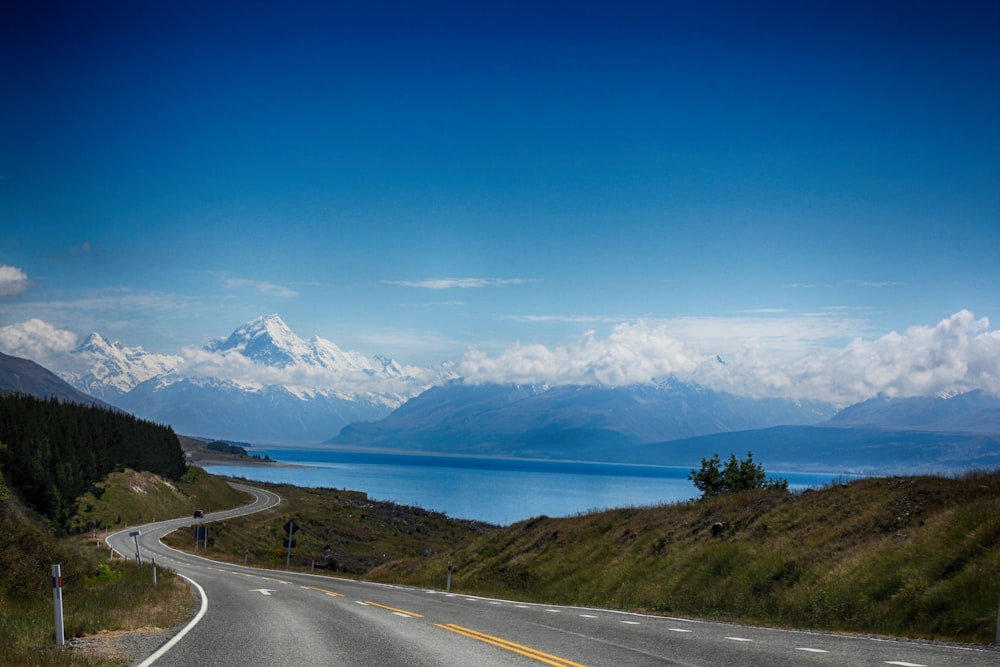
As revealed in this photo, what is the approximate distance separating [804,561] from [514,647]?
13.9m

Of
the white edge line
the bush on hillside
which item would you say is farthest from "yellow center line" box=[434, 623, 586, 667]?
the bush on hillside

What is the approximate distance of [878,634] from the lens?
17109 millimetres

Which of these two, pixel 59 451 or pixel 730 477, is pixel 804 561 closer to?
pixel 730 477

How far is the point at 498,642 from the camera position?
14352 mm

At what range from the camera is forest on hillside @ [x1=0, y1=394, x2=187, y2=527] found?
8656 cm

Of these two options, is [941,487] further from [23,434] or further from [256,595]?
[23,434]

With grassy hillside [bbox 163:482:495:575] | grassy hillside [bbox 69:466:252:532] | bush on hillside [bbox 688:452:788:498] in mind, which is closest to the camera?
bush on hillside [bbox 688:452:788:498]

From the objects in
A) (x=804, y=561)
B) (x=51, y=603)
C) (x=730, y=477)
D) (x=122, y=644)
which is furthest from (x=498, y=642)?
(x=730, y=477)

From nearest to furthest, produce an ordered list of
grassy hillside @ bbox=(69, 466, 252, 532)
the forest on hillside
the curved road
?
the curved road → the forest on hillside → grassy hillside @ bbox=(69, 466, 252, 532)

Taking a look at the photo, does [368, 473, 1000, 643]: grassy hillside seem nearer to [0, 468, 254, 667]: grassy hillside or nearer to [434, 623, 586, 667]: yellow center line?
[434, 623, 586, 667]: yellow center line

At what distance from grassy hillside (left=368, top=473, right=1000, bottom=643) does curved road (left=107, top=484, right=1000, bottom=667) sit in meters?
3.02

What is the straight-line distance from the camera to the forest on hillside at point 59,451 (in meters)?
86.6

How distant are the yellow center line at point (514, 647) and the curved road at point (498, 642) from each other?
0.06 feet

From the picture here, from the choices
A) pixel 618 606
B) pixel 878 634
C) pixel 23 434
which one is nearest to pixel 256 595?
pixel 618 606
